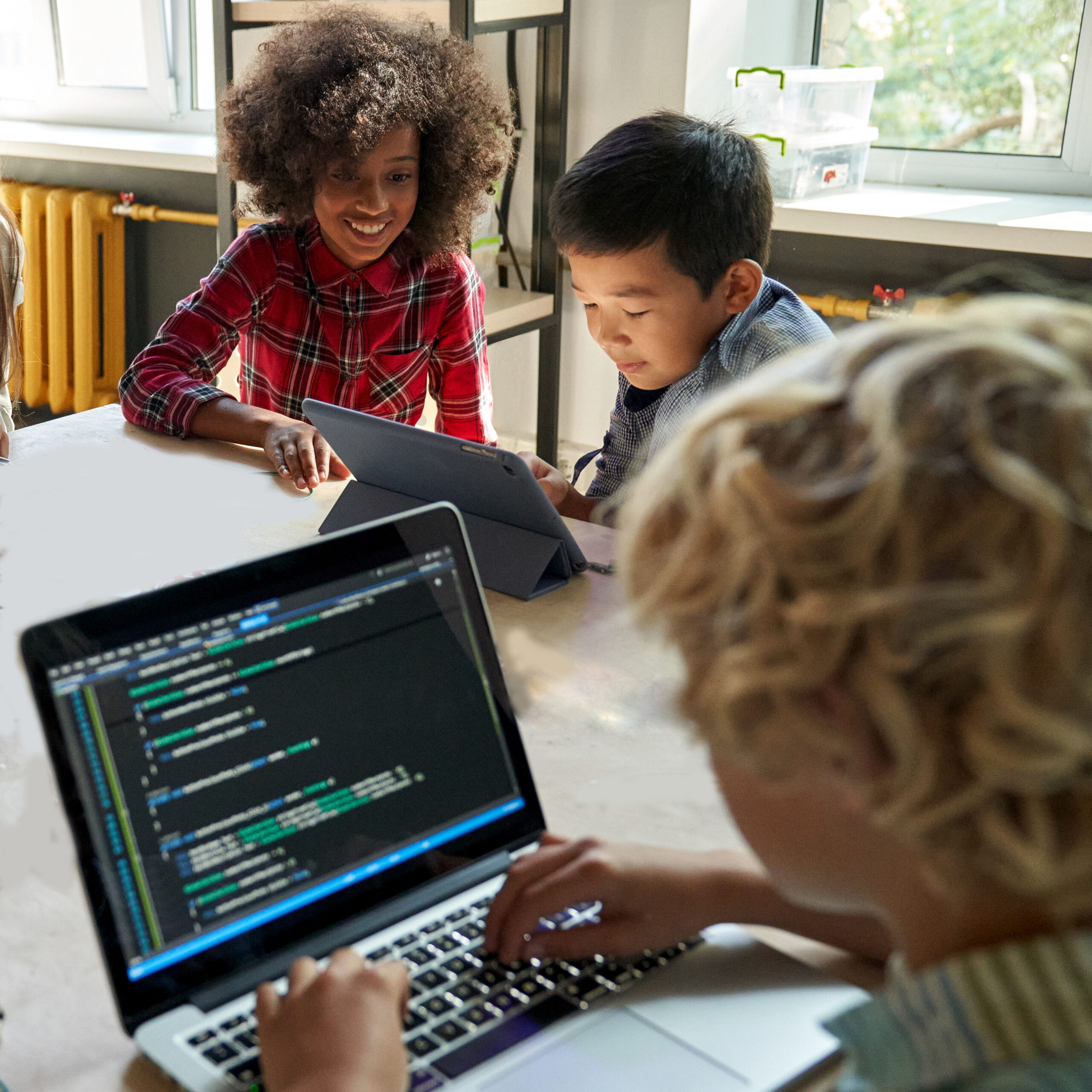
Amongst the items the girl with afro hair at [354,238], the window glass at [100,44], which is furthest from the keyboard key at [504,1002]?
the window glass at [100,44]

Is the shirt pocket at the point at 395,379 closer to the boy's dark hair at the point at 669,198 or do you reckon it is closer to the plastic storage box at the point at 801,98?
the boy's dark hair at the point at 669,198

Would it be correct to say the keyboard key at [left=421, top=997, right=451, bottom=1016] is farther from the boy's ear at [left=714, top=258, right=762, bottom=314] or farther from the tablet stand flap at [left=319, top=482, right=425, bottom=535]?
the boy's ear at [left=714, top=258, right=762, bottom=314]

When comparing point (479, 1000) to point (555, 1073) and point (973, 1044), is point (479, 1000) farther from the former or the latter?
point (973, 1044)

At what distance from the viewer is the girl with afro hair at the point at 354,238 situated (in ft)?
5.73

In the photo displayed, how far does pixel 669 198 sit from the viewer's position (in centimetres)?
138

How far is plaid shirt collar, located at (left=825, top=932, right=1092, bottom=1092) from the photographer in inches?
15.2

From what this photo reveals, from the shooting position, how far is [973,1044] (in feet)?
1.31

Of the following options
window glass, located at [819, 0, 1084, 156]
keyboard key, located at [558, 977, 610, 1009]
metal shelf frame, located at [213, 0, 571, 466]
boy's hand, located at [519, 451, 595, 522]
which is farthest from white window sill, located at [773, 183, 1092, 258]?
keyboard key, located at [558, 977, 610, 1009]

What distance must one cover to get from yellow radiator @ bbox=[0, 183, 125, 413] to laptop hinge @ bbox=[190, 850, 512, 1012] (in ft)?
8.68

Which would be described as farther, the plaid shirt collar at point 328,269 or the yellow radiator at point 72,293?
the yellow radiator at point 72,293

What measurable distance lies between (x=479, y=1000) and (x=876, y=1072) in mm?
227

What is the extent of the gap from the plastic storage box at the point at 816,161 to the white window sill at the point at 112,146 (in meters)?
1.31

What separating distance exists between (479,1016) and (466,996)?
0.05 feet

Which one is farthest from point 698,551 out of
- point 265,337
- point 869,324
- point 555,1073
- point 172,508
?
point 265,337
